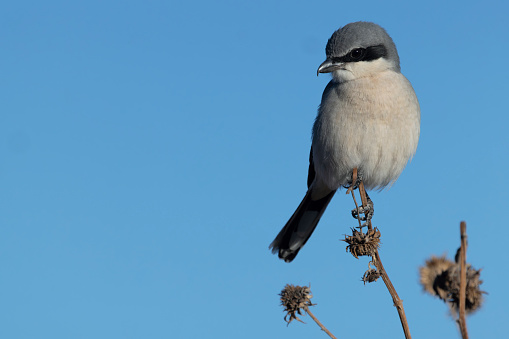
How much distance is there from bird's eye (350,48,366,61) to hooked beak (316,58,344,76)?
0.42 ft

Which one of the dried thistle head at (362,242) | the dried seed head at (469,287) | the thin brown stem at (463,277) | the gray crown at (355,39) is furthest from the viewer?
the gray crown at (355,39)

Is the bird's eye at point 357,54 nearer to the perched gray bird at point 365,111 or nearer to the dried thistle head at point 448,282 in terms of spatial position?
the perched gray bird at point 365,111

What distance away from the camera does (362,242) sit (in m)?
3.65

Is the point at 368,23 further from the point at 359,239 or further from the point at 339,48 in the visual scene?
the point at 359,239

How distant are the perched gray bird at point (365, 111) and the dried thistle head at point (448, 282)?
113 inches

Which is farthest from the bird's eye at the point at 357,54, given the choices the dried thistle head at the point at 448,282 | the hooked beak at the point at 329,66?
the dried thistle head at the point at 448,282

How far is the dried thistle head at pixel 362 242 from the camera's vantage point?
11.9ft

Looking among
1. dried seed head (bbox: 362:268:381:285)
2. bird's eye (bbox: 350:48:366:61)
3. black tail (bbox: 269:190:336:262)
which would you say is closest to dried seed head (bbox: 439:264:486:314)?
dried seed head (bbox: 362:268:381:285)

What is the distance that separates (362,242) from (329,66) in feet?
6.99

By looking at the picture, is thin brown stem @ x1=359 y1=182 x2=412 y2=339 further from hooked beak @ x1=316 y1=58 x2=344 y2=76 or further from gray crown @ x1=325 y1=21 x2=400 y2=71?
gray crown @ x1=325 y1=21 x2=400 y2=71

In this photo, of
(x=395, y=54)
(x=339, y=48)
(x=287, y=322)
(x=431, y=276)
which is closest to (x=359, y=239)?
(x=287, y=322)

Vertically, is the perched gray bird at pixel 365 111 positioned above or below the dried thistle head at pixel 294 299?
above

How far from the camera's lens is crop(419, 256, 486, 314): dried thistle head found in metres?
2.03

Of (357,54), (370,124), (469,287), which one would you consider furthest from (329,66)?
(469,287)
